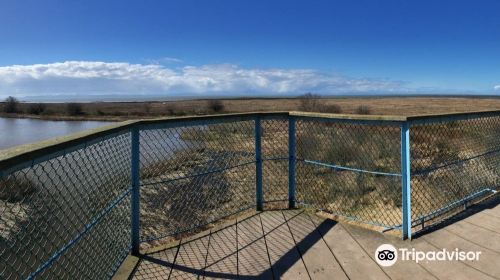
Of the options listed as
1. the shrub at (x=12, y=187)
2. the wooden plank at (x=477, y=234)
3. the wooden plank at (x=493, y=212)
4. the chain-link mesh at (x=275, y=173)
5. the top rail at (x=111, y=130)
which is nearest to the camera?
the top rail at (x=111, y=130)

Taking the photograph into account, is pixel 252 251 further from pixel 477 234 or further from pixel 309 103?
pixel 309 103

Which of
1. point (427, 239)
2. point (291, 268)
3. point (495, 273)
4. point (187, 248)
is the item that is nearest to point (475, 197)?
point (427, 239)

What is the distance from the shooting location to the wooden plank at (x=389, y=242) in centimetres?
332

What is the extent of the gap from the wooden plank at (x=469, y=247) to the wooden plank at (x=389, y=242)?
1.05 feet

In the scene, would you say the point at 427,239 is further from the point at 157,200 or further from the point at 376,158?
the point at 376,158

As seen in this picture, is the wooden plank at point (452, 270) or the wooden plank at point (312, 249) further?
the wooden plank at point (312, 249)

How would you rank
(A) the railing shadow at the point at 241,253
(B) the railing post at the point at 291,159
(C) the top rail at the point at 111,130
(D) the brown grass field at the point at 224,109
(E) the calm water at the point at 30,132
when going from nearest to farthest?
(C) the top rail at the point at 111,130 → (A) the railing shadow at the point at 241,253 → (B) the railing post at the point at 291,159 → (E) the calm water at the point at 30,132 → (D) the brown grass field at the point at 224,109

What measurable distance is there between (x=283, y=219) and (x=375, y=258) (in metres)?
1.36

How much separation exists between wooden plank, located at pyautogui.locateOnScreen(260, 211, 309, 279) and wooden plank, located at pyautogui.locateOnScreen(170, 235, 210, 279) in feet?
2.11

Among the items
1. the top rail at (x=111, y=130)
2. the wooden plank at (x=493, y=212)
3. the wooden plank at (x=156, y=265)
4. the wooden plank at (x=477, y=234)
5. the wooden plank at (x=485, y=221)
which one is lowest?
the wooden plank at (x=156, y=265)

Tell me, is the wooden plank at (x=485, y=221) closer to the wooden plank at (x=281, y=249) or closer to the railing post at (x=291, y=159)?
the railing post at (x=291, y=159)

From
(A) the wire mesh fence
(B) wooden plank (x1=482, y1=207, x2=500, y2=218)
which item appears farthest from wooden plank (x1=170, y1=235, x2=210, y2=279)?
(B) wooden plank (x1=482, y1=207, x2=500, y2=218)

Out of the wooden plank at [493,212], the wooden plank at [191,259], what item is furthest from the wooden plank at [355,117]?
the wooden plank at [493,212]

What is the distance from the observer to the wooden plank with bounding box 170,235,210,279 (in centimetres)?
340
